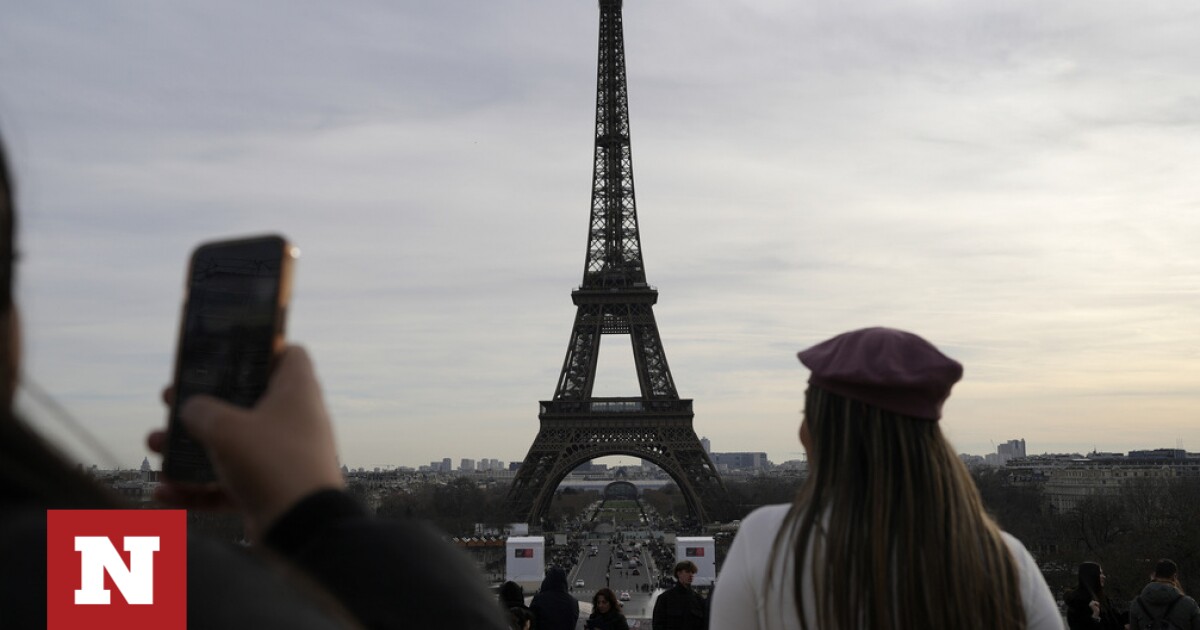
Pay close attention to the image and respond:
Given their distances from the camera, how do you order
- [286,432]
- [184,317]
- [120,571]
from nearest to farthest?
[120,571] < [286,432] < [184,317]

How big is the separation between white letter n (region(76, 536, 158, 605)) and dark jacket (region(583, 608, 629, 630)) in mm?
8885

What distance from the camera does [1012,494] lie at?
78.8 metres

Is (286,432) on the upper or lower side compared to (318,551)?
upper

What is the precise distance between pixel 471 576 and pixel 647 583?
56075 mm

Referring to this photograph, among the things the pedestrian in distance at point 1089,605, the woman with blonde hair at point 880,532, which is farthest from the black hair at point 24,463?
the pedestrian in distance at point 1089,605

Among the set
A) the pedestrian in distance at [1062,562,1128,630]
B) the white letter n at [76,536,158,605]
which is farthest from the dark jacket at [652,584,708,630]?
the white letter n at [76,536,158,605]

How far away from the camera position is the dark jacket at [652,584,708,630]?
9102mm

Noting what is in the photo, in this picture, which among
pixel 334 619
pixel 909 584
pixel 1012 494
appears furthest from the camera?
pixel 1012 494

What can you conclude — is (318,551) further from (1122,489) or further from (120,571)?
(1122,489)

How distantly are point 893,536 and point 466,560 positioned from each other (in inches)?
64.9

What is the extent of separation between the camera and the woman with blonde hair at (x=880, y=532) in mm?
2539

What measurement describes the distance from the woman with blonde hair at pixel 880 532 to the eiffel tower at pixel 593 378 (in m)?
46.5

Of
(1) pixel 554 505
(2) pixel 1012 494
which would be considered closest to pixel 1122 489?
(2) pixel 1012 494

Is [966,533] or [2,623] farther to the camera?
[966,533]
